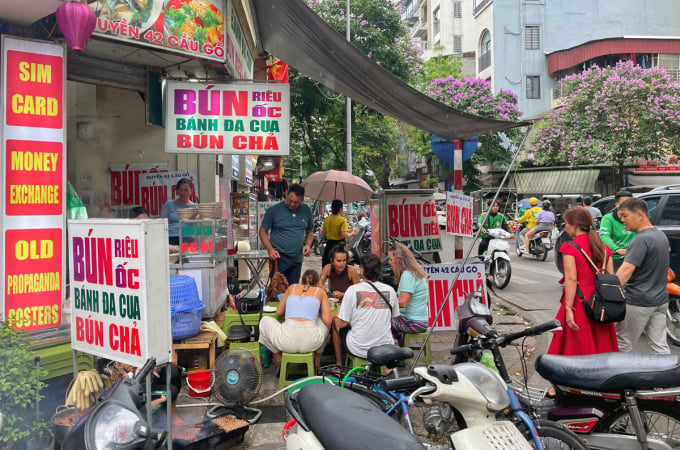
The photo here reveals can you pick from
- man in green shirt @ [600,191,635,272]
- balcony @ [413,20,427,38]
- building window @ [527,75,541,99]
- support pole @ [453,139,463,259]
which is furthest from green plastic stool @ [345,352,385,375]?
balcony @ [413,20,427,38]

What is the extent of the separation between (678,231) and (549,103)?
29.2 meters

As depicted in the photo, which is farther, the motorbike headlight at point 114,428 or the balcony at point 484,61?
the balcony at point 484,61

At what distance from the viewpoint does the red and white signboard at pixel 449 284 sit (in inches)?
254

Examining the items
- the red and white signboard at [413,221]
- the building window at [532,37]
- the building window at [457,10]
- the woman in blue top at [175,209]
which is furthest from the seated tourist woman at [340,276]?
the building window at [457,10]

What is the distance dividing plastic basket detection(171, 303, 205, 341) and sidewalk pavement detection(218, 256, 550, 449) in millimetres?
829

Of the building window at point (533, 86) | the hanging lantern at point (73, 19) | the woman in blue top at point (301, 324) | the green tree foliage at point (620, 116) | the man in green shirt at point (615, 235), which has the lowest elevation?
the woman in blue top at point (301, 324)

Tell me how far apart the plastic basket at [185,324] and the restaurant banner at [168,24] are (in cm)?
248

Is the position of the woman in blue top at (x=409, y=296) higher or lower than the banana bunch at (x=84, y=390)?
higher

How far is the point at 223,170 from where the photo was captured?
33.9ft

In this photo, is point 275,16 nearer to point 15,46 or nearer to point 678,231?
point 15,46

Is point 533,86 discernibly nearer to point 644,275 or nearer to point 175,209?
point 175,209

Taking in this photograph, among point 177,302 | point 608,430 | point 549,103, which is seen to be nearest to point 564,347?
point 608,430

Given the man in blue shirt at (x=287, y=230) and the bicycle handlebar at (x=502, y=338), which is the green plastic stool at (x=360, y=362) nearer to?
the bicycle handlebar at (x=502, y=338)

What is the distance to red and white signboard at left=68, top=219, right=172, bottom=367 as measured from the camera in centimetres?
317
